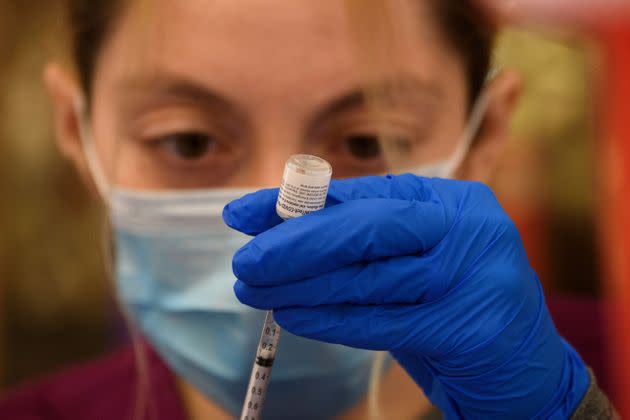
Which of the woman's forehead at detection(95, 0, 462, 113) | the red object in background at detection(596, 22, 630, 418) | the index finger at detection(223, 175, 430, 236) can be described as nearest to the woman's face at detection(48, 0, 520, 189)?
the woman's forehead at detection(95, 0, 462, 113)

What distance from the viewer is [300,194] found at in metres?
0.59

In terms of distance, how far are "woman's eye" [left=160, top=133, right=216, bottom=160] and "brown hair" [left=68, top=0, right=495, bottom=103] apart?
203mm

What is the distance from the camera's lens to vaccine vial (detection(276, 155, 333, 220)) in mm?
570

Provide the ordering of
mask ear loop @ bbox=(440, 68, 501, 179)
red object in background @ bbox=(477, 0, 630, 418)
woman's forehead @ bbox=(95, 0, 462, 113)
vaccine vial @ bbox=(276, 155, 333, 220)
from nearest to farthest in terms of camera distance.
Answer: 1. vaccine vial @ bbox=(276, 155, 333, 220)
2. woman's forehead @ bbox=(95, 0, 462, 113)
3. mask ear loop @ bbox=(440, 68, 501, 179)
4. red object in background @ bbox=(477, 0, 630, 418)

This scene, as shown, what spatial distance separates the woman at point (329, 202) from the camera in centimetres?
63

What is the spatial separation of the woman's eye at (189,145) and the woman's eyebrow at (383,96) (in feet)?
0.55

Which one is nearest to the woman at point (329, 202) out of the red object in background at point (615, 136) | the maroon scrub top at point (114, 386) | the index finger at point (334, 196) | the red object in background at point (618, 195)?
the index finger at point (334, 196)

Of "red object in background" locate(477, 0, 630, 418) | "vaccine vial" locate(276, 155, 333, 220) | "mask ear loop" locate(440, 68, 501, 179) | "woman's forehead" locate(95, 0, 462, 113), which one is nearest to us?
"vaccine vial" locate(276, 155, 333, 220)

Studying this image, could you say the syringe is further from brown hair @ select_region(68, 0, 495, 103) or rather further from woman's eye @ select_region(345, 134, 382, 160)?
brown hair @ select_region(68, 0, 495, 103)

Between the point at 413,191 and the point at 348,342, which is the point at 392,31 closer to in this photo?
the point at 413,191

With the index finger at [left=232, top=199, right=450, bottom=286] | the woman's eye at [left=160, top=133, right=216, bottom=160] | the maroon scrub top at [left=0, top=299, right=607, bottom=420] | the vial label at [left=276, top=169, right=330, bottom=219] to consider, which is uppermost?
the vial label at [left=276, top=169, right=330, bottom=219]

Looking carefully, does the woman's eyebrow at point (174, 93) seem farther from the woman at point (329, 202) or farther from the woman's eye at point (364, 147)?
the woman's eye at point (364, 147)

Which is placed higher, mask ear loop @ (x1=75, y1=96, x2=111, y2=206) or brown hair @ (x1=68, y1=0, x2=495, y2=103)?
brown hair @ (x1=68, y1=0, x2=495, y2=103)

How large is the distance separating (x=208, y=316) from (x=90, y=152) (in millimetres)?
358
